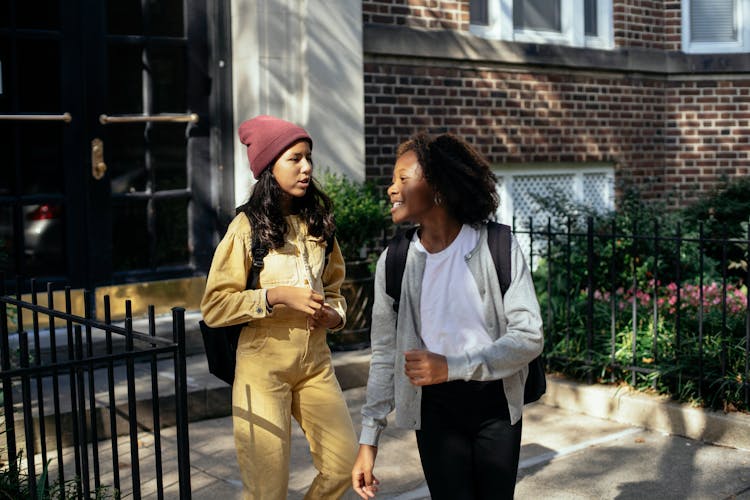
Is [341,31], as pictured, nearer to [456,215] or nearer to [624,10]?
[624,10]

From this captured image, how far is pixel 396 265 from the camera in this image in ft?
11.0

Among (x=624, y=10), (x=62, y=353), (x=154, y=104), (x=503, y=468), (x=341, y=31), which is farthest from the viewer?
(x=624, y=10)

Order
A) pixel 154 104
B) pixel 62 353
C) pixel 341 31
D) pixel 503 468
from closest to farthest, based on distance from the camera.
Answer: pixel 503 468
pixel 62 353
pixel 154 104
pixel 341 31

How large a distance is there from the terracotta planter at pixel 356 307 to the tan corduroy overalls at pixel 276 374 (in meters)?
3.45

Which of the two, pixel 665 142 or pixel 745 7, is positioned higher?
pixel 745 7

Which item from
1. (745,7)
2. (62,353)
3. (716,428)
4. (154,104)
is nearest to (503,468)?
(716,428)

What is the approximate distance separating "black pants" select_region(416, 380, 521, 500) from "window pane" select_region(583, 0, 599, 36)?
325 inches

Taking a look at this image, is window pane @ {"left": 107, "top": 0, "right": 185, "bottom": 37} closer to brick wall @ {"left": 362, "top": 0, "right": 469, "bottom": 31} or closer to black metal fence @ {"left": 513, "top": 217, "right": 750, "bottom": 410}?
brick wall @ {"left": 362, "top": 0, "right": 469, "bottom": 31}

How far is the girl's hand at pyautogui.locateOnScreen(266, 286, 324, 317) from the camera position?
3814 mm

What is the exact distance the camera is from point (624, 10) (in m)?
10.8

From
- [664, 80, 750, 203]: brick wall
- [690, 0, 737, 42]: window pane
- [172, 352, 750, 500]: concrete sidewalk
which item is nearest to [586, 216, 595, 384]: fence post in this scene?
[172, 352, 750, 500]: concrete sidewalk

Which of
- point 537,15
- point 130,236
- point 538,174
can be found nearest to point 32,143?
point 130,236

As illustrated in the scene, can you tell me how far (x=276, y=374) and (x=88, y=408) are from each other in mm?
2532

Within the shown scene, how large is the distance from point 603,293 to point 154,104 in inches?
145
